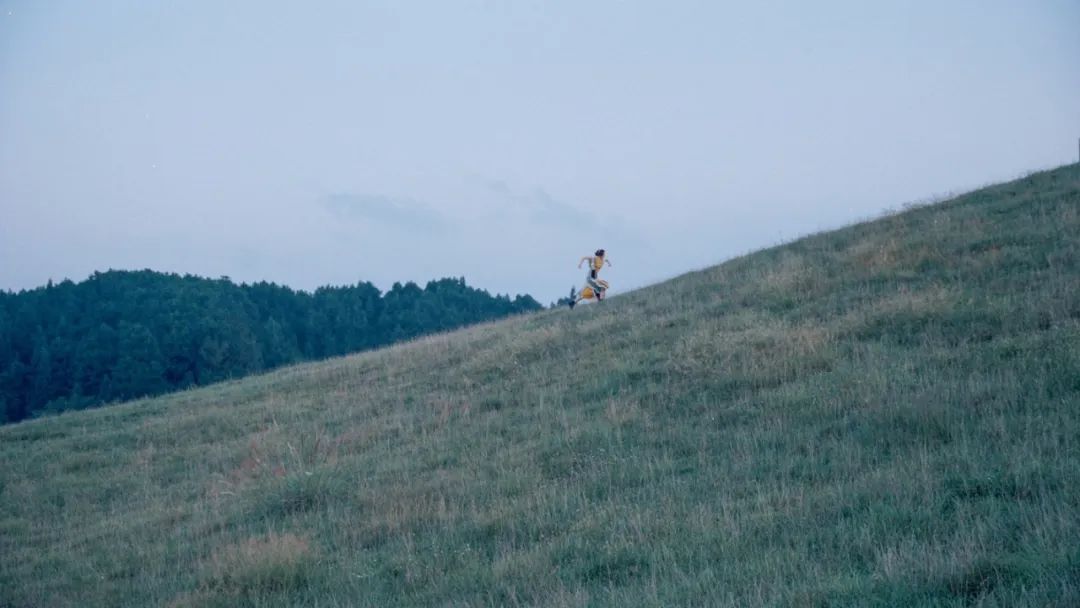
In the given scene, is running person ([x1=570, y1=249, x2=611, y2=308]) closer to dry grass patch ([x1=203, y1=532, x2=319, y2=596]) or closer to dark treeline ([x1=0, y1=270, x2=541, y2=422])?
dry grass patch ([x1=203, y1=532, x2=319, y2=596])

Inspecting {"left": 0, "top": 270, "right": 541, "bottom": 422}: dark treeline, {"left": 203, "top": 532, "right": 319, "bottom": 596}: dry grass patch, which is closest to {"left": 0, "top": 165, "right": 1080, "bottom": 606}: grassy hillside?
{"left": 203, "top": 532, "right": 319, "bottom": 596}: dry grass patch

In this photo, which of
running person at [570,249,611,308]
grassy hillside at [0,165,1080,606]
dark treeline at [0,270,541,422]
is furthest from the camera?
dark treeline at [0,270,541,422]

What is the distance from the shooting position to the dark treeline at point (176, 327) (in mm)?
57938

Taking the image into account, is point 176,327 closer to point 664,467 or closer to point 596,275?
point 596,275

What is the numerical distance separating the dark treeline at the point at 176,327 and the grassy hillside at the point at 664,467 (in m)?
Result: 35.0

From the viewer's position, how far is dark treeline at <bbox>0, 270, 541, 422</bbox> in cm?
5794

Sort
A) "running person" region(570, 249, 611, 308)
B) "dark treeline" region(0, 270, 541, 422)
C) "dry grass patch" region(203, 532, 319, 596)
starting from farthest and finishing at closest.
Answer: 1. "dark treeline" region(0, 270, 541, 422)
2. "running person" region(570, 249, 611, 308)
3. "dry grass patch" region(203, 532, 319, 596)

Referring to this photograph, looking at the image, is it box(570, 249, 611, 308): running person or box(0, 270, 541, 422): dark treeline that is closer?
box(570, 249, 611, 308): running person

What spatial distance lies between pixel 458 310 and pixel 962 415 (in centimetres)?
7017

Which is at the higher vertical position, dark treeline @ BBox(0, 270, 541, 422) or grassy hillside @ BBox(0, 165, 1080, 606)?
dark treeline @ BBox(0, 270, 541, 422)

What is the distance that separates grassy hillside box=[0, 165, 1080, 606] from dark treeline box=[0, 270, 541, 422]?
35.0 metres

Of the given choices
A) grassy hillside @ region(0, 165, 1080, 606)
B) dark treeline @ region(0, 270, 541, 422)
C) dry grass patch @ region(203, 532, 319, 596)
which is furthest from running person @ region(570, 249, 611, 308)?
dark treeline @ region(0, 270, 541, 422)

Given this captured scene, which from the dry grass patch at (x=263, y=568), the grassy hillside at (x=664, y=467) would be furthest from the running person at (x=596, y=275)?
the dry grass patch at (x=263, y=568)

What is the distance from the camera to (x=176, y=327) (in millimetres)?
61156
